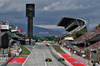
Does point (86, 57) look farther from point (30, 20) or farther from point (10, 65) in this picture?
point (30, 20)

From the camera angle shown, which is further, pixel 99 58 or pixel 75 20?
pixel 75 20

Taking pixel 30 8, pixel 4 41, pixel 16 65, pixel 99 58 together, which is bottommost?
pixel 16 65

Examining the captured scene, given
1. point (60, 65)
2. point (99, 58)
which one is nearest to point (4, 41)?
point (99, 58)

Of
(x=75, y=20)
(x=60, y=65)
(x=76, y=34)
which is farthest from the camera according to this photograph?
(x=75, y=20)

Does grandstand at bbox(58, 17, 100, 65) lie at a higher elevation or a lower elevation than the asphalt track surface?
higher

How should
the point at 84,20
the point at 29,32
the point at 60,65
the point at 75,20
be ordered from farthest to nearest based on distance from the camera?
1. the point at 29,32
2. the point at 75,20
3. the point at 84,20
4. the point at 60,65

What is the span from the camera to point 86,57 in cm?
3459

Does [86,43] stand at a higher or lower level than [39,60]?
higher

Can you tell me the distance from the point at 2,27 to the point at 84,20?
59.2m

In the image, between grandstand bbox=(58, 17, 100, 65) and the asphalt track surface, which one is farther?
grandstand bbox=(58, 17, 100, 65)

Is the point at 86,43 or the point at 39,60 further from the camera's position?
the point at 86,43

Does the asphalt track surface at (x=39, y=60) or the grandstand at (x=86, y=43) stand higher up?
the grandstand at (x=86, y=43)

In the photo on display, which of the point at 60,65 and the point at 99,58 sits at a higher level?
the point at 99,58

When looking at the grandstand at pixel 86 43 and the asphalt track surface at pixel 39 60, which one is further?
the grandstand at pixel 86 43
